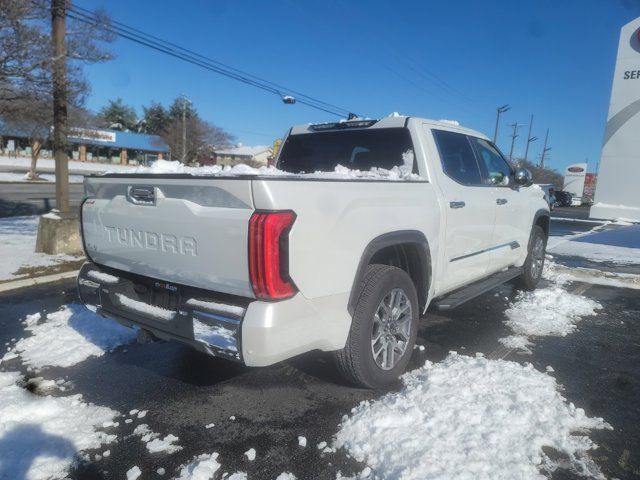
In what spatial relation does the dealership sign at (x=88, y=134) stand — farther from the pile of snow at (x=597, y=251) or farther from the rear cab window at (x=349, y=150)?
the pile of snow at (x=597, y=251)

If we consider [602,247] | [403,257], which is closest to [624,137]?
[602,247]

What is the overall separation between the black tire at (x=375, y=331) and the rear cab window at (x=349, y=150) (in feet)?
3.61

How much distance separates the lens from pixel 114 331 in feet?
13.9

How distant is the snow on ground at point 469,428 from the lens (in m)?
2.34

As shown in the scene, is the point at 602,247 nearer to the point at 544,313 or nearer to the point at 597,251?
the point at 597,251

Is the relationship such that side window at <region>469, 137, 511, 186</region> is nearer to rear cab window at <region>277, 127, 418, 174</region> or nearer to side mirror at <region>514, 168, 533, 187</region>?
side mirror at <region>514, 168, 533, 187</region>

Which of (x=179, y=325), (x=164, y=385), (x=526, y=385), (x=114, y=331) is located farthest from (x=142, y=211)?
(x=526, y=385)

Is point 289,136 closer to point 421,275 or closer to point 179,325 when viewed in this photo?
point 421,275

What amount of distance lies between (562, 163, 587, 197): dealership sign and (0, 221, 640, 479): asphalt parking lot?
42744 millimetres

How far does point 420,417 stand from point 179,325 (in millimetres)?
1532

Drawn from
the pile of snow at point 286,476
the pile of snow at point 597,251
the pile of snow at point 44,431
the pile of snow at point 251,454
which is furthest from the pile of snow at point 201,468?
the pile of snow at point 597,251

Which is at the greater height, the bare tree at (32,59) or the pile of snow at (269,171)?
the bare tree at (32,59)

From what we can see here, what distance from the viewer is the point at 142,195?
2865 mm

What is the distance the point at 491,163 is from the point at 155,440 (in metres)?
4.15
